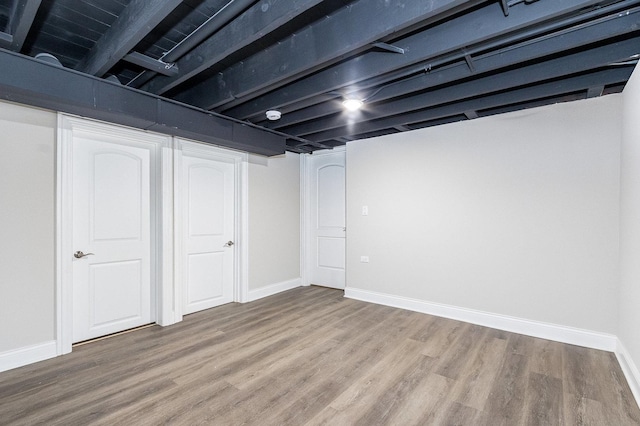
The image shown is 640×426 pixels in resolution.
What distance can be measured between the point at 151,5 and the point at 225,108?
164 cm

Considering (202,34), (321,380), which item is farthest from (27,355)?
(202,34)

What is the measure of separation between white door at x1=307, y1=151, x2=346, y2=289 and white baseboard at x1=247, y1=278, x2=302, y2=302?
0.36m

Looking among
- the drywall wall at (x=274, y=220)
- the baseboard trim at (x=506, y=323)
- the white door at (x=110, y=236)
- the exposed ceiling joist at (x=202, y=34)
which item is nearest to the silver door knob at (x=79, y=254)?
the white door at (x=110, y=236)

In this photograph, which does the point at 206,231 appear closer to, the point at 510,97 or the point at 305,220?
the point at 305,220

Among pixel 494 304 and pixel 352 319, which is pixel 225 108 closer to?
pixel 352 319

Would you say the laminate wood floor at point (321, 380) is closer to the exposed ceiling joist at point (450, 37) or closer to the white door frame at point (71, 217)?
the white door frame at point (71, 217)

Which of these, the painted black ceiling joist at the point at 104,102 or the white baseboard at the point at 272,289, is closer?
the painted black ceiling joist at the point at 104,102

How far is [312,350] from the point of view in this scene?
2951 mm

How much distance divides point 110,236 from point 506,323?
455 cm

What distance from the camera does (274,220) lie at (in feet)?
16.6

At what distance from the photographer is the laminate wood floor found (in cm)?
201

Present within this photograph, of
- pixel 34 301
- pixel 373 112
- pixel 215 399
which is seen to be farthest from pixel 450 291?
pixel 34 301

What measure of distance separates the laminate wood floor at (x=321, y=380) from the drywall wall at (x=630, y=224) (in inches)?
14.9

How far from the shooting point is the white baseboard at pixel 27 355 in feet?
8.26
